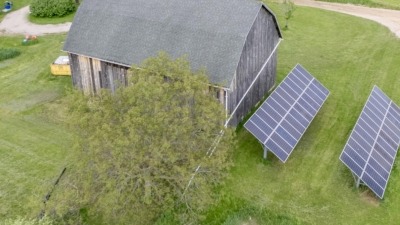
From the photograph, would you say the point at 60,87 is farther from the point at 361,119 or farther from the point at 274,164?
the point at 361,119

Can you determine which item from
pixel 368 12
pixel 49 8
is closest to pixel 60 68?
pixel 49 8

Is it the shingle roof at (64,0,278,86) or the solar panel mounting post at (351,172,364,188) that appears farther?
the shingle roof at (64,0,278,86)

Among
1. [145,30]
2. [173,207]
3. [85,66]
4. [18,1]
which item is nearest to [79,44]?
[85,66]

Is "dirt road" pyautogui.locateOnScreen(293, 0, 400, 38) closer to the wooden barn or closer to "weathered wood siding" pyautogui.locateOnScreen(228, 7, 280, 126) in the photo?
"weathered wood siding" pyautogui.locateOnScreen(228, 7, 280, 126)

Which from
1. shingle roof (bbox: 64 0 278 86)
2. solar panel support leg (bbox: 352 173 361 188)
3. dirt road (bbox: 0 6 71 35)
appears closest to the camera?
solar panel support leg (bbox: 352 173 361 188)

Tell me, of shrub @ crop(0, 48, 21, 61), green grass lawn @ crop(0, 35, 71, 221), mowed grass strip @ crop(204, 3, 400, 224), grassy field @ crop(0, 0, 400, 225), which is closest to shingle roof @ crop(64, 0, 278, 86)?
grassy field @ crop(0, 0, 400, 225)

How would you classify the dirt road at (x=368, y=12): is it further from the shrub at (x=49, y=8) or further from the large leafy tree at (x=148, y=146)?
the large leafy tree at (x=148, y=146)

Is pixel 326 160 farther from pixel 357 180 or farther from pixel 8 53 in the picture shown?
pixel 8 53
